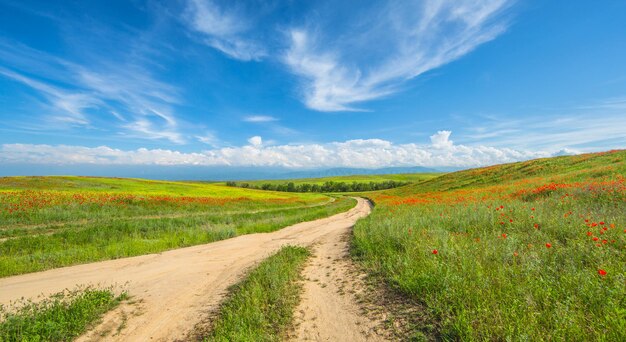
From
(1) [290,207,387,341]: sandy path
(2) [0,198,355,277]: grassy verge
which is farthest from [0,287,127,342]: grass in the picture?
(2) [0,198,355,277]: grassy verge

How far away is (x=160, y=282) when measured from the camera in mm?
8430

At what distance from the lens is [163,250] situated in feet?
42.6

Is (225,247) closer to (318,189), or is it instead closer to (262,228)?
(262,228)

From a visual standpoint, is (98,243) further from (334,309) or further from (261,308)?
(334,309)

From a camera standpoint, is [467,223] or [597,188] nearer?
[467,223]

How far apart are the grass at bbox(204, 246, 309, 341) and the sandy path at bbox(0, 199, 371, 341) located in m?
0.89

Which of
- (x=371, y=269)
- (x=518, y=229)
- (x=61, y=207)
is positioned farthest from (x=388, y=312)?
(x=61, y=207)

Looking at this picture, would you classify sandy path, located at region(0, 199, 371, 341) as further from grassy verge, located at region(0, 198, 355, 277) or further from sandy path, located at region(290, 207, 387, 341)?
sandy path, located at region(290, 207, 387, 341)

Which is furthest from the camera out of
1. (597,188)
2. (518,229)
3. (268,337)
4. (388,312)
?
(597,188)

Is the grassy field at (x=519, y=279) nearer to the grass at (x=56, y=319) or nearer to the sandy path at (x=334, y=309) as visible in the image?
the sandy path at (x=334, y=309)

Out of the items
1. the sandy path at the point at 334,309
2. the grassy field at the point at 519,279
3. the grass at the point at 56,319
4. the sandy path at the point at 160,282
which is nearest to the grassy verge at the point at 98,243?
the sandy path at the point at 160,282

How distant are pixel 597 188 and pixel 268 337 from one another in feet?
53.4

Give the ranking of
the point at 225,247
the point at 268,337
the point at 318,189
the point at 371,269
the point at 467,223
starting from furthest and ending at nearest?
the point at 318,189 → the point at 225,247 → the point at 467,223 → the point at 371,269 → the point at 268,337

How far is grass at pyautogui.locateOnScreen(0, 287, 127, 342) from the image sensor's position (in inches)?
203
